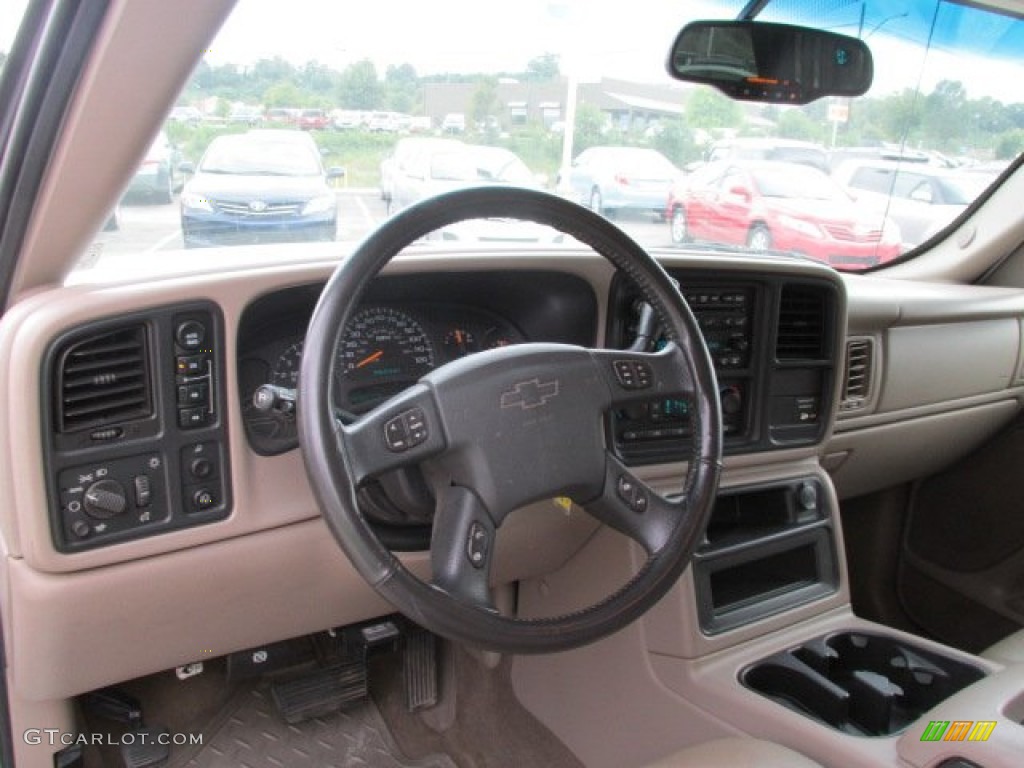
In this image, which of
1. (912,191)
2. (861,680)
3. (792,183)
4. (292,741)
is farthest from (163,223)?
(912,191)

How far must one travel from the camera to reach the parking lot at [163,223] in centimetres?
166

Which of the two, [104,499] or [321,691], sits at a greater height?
[104,499]

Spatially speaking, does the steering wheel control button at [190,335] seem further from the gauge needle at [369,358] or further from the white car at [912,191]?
the white car at [912,191]

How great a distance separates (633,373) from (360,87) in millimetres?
950

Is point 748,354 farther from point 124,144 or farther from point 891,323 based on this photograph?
point 124,144

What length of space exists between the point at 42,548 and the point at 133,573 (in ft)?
0.52

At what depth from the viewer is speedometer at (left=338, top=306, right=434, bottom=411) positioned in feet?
5.67

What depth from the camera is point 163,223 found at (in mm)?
1828

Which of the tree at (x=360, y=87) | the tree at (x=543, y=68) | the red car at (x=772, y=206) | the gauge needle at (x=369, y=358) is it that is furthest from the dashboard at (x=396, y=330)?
the red car at (x=772, y=206)

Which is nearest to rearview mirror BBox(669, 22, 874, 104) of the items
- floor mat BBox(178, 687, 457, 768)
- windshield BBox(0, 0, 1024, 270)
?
windshield BBox(0, 0, 1024, 270)

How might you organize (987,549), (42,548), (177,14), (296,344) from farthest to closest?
(987,549)
(296,344)
(42,548)
(177,14)

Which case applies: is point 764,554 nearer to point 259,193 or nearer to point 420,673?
point 420,673

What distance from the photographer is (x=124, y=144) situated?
1.30 m

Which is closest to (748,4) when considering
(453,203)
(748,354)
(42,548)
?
(748,354)
